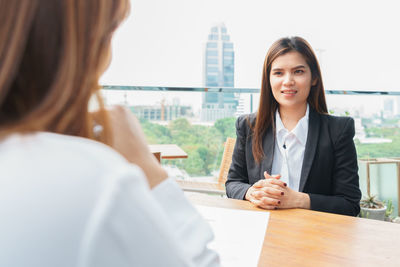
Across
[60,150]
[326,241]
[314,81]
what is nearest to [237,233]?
[326,241]

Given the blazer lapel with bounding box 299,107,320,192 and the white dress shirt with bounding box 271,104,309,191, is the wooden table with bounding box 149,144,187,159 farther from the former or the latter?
the blazer lapel with bounding box 299,107,320,192

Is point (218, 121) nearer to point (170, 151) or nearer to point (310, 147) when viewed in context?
point (170, 151)

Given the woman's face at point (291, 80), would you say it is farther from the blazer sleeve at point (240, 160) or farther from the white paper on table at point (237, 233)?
the white paper on table at point (237, 233)

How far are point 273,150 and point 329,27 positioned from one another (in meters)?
2.96

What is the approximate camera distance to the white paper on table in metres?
0.76

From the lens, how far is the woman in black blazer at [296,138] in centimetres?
153

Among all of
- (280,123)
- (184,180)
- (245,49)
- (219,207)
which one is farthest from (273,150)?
(245,49)

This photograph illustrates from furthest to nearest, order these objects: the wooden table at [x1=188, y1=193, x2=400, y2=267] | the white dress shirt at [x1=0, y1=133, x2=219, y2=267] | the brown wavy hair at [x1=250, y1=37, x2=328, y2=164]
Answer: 1. the brown wavy hair at [x1=250, y1=37, x2=328, y2=164]
2. the wooden table at [x1=188, y1=193, x2=400, y2=267]
3. the white dress shirt at [x1=0, y1=133, x2=219, y2=267]

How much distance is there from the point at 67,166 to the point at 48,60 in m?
0.13

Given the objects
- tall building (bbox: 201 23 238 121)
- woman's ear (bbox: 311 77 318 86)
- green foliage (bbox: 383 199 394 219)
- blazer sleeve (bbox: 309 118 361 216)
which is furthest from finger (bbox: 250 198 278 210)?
tall building (bbox: 201 23 238 121)

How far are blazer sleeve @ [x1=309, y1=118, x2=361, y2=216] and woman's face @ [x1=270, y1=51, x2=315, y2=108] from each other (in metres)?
0.24

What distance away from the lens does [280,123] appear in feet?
5.44

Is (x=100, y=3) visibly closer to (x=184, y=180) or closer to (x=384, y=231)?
(x=384, y=231)

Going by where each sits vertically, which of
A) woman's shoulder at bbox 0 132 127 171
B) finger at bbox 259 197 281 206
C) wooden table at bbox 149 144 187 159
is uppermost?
woman's shoulder at bbox 0 132 127 171
